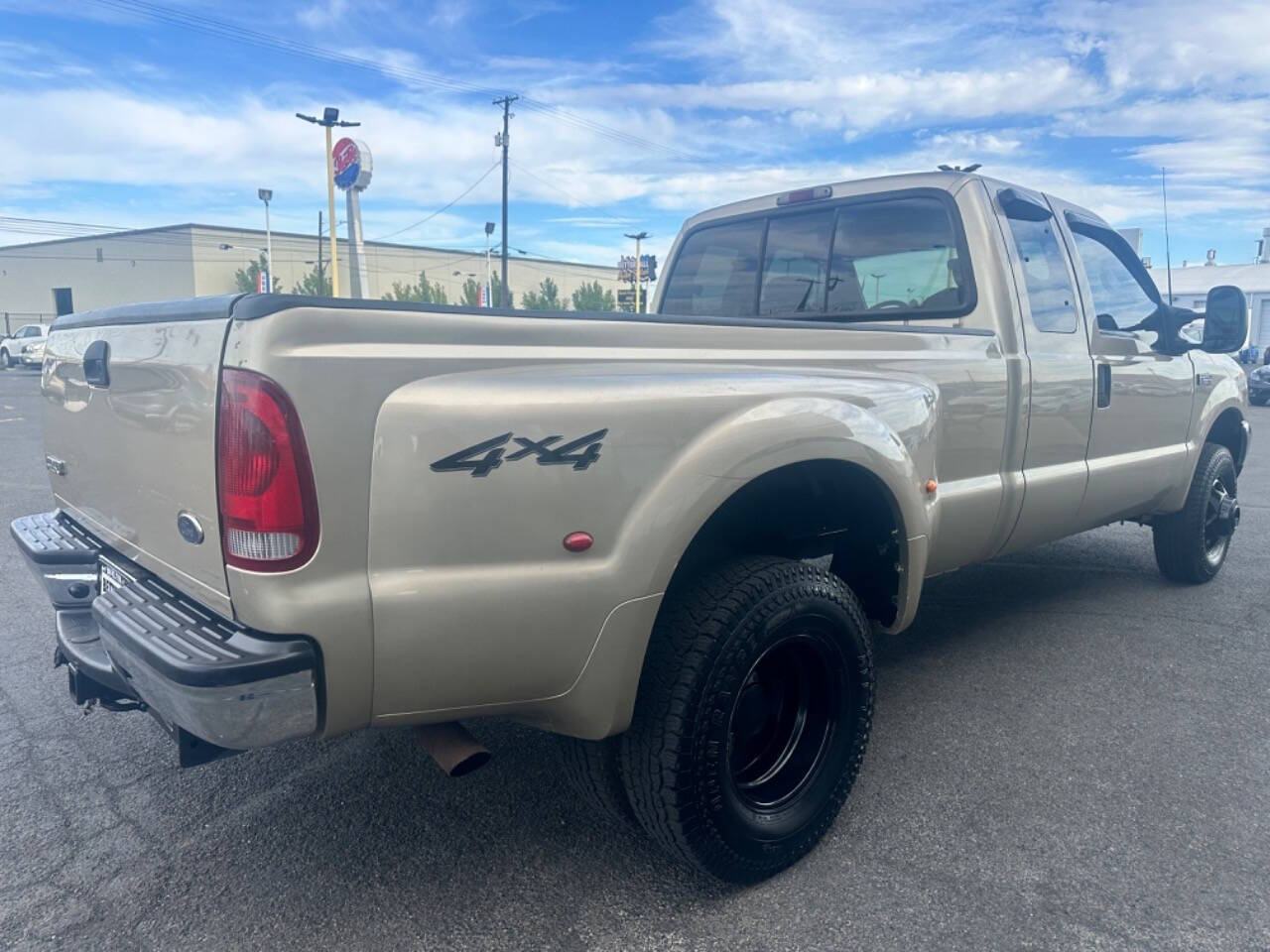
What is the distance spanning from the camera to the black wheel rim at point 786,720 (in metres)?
2.52

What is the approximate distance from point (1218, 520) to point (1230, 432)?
49 cm

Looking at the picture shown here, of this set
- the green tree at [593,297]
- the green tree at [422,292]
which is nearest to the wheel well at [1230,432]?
the green tree at [422,292]

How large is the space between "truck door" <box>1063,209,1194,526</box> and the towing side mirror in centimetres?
15

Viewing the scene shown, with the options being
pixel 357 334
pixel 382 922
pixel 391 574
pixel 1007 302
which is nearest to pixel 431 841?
pixel 382 922

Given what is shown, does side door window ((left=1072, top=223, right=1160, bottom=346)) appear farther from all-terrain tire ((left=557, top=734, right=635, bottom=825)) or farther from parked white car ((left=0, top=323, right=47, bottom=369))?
parked white car ((left=0, top=323, right=47, bottom=369))

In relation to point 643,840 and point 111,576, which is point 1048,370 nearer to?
point 643,840

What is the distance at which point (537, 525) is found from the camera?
1.94 meters

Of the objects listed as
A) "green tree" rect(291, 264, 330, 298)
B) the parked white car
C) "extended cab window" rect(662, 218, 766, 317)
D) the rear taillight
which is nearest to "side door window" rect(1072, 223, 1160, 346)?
"extended cab window" rect(662, 218, 766, 317)

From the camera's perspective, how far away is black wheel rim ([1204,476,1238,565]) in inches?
199

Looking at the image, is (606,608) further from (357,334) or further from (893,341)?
(893,341)

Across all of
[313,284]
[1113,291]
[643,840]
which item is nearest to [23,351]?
[313,284]

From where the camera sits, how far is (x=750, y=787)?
2.51m

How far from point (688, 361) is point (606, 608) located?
26.0 inches

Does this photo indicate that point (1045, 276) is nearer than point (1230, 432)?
Yes
